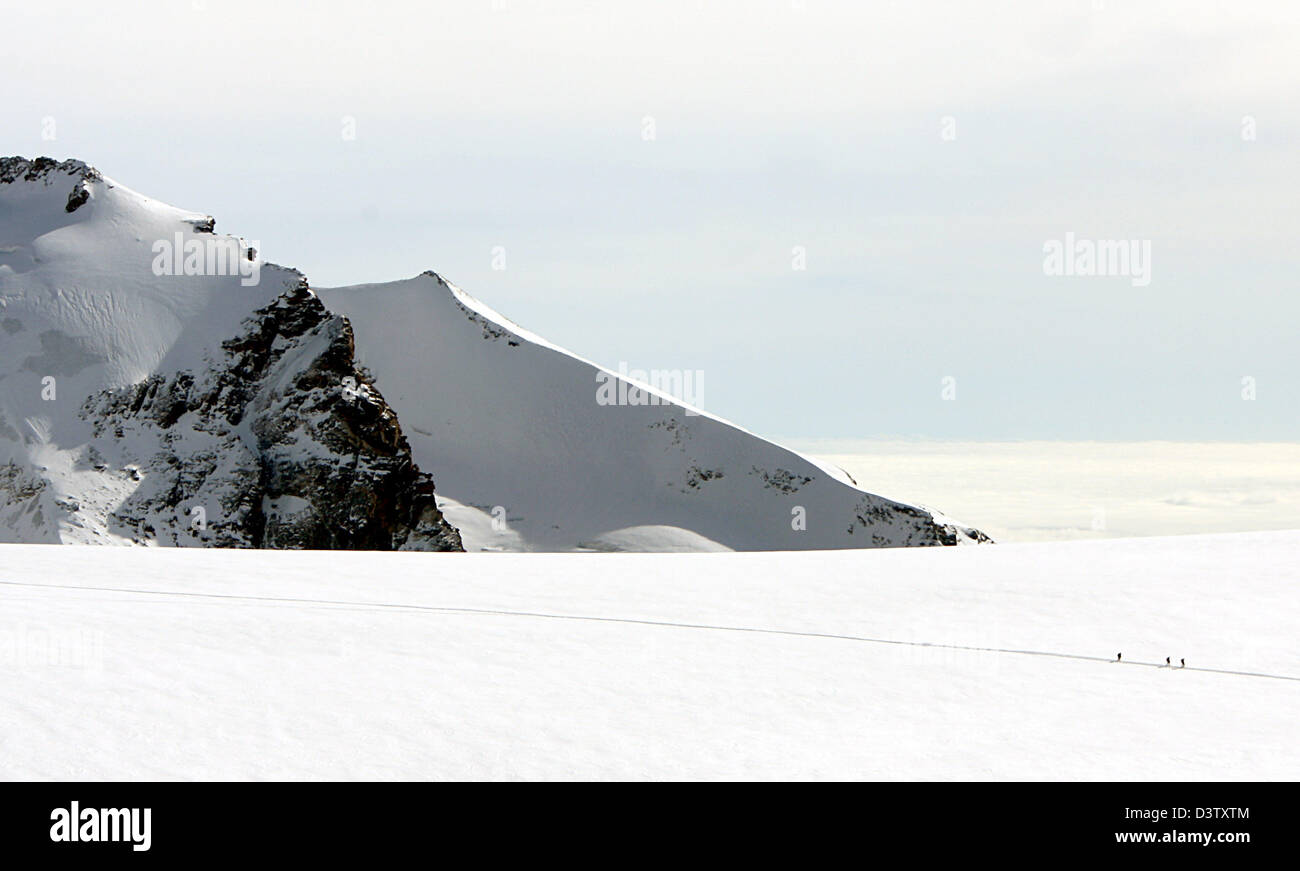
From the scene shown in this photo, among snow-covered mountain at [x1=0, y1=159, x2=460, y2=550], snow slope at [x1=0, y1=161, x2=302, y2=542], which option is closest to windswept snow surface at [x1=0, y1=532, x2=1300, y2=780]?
snow slope at [x1=0, y1=161, x2=302, y2=542]

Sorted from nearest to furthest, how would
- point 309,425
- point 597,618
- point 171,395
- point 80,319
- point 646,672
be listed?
point 646,672 → point 597,618 → point 171,395 → point 80,319 → point 309,425

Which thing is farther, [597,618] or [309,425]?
[309,425]

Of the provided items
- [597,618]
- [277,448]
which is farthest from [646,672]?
[277,448]

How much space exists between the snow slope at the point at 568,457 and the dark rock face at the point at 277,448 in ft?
69.3

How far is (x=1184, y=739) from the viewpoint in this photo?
970cm

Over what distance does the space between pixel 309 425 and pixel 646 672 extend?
102313 mm

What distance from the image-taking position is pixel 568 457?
148 m

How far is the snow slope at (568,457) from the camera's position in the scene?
443 ft

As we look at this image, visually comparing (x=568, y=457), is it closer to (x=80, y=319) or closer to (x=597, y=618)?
(x=80, y=319)

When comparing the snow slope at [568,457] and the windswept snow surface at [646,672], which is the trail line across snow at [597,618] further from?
the snow slope at [568,457]

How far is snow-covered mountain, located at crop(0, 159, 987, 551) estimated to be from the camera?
317 feet
